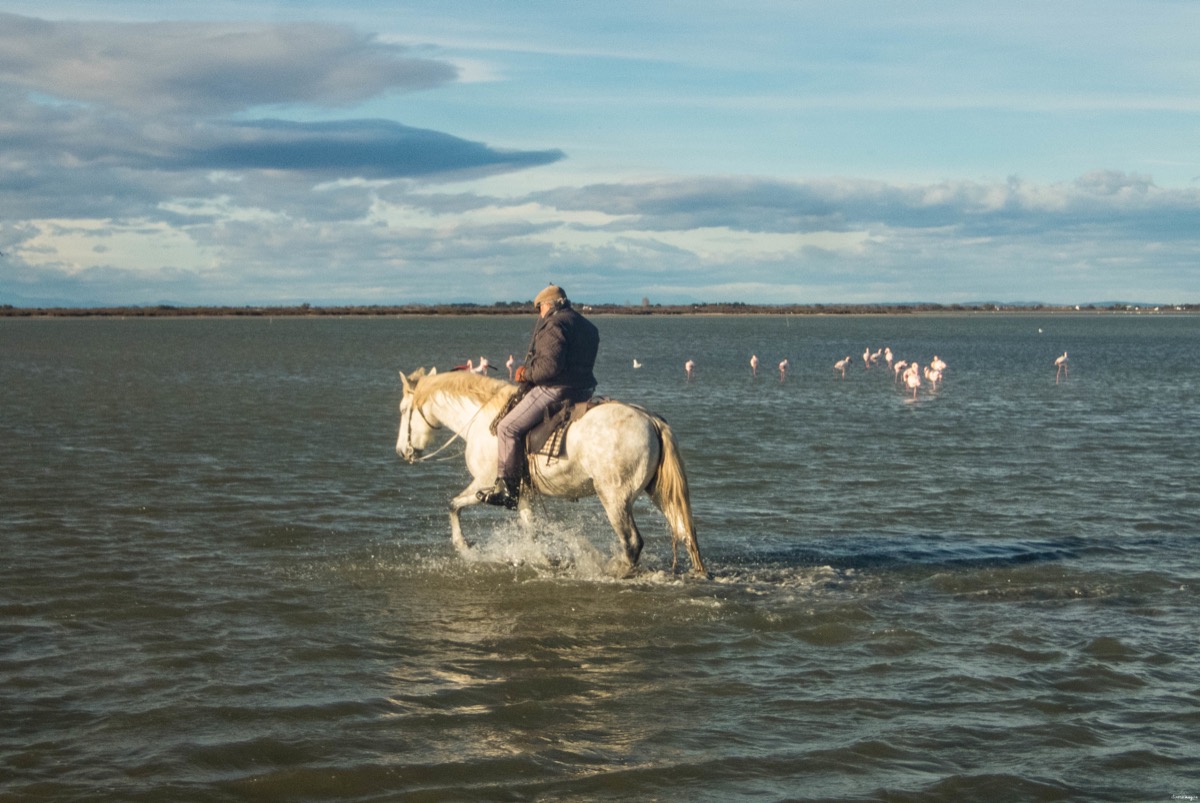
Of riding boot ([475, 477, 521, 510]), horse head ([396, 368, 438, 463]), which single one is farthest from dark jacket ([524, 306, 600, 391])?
horse head ([396, 368, 438, 463])

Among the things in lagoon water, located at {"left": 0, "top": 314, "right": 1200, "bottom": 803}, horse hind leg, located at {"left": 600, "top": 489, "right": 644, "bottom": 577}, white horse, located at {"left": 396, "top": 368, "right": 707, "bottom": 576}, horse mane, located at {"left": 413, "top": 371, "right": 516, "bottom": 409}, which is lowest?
lagoon water, located at {"left": 0, "top": 314, "right": 1200, "bottom": 803}

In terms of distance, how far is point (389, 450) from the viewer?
21.2m

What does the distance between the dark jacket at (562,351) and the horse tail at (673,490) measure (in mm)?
873

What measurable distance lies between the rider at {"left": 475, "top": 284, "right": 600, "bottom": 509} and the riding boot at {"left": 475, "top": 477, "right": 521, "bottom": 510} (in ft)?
0.04

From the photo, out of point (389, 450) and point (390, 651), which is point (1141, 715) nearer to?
point (390, 651)

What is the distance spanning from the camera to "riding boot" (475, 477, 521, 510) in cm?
1132

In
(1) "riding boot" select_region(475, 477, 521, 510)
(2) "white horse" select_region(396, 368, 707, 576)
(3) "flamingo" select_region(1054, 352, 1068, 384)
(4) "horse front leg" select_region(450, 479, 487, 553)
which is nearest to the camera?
(2) "white horse" select_region(396, 368, 707, 576)

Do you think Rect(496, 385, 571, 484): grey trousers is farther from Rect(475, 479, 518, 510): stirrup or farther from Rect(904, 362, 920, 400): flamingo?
Rect(904, 362, 920, 400): flamingo

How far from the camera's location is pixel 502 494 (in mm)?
11383

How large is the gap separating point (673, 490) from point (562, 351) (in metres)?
1.65

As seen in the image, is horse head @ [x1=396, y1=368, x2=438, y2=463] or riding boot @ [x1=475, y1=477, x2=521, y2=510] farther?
horse head @ [x1=396, y1=368, x2=438, y2=463]

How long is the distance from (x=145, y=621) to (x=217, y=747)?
2935mm

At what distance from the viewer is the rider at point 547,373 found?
35.6 ft

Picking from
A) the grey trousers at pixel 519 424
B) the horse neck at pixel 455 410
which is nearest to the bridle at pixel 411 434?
the horse neck at pixel 455 410
